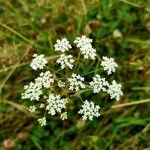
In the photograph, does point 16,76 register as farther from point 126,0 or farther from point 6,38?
point 126,0

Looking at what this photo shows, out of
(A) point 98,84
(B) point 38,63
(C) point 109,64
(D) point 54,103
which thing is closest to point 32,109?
(D) point 54,103

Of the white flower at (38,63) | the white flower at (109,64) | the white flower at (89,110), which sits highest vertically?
the white flower at (38,63)

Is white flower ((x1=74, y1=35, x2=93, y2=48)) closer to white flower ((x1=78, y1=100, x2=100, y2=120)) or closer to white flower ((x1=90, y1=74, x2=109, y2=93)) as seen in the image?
white flower ((x1=90, y1=74, x2=109, y2=93))

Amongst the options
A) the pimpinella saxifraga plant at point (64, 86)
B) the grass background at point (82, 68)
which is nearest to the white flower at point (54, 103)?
the pimpinella saxifraga plant at point (64, 86)

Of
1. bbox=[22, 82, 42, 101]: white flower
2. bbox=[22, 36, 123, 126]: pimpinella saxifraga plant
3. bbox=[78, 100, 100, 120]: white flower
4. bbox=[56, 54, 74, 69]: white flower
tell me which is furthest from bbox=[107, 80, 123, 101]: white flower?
bbox=[22, 82, 42, 101]: white flower

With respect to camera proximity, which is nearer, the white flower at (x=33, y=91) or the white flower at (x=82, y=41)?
the white flower at (x=33, y=91)

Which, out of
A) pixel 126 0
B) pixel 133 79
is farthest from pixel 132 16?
pixel 133 79

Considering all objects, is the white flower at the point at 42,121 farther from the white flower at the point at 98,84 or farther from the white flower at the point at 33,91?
the white flower at the point at 98,84
